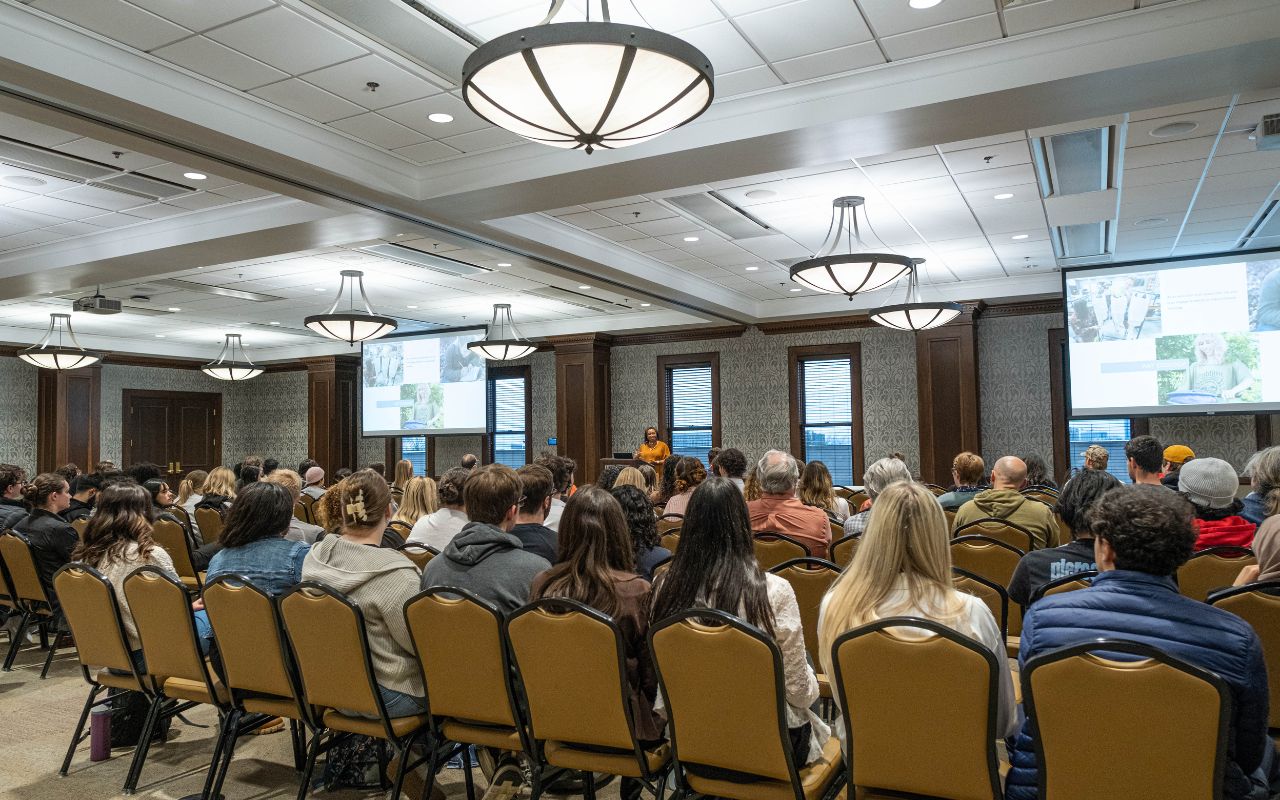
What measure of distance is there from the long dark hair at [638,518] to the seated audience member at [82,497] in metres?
4.13

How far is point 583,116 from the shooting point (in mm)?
3594

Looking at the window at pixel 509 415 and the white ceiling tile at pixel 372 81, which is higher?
the white ceiling tile at pixel 372 81

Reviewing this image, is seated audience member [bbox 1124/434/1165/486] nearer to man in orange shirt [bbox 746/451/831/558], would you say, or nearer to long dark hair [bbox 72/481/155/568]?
man in orange shirt [bbox 746/451/831/558]

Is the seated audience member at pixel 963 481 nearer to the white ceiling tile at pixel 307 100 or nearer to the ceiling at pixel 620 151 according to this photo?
the ceiling at pixel 620 151

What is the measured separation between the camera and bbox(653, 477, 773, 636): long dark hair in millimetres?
2447

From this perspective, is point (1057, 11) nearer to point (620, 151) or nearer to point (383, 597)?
point (620, 151)

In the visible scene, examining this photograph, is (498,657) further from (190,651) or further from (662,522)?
(662,522)

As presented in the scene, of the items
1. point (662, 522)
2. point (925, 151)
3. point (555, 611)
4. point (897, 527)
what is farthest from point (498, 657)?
point (925, 151)

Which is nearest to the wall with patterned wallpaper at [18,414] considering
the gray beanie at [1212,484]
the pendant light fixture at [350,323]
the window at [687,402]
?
the pendant light fixture at [350,323]

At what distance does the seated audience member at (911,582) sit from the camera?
87.3 inches

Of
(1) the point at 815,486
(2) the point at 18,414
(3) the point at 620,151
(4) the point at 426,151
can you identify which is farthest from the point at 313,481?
(2) the point at 18,414

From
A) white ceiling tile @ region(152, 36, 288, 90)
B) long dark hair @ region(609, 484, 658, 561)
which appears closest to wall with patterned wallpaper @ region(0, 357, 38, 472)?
white ceiling tile @ region(152, 36, 288, 90)

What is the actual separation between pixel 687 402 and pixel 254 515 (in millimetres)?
10620

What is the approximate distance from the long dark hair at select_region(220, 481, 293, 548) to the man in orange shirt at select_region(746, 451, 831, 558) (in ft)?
7.50
